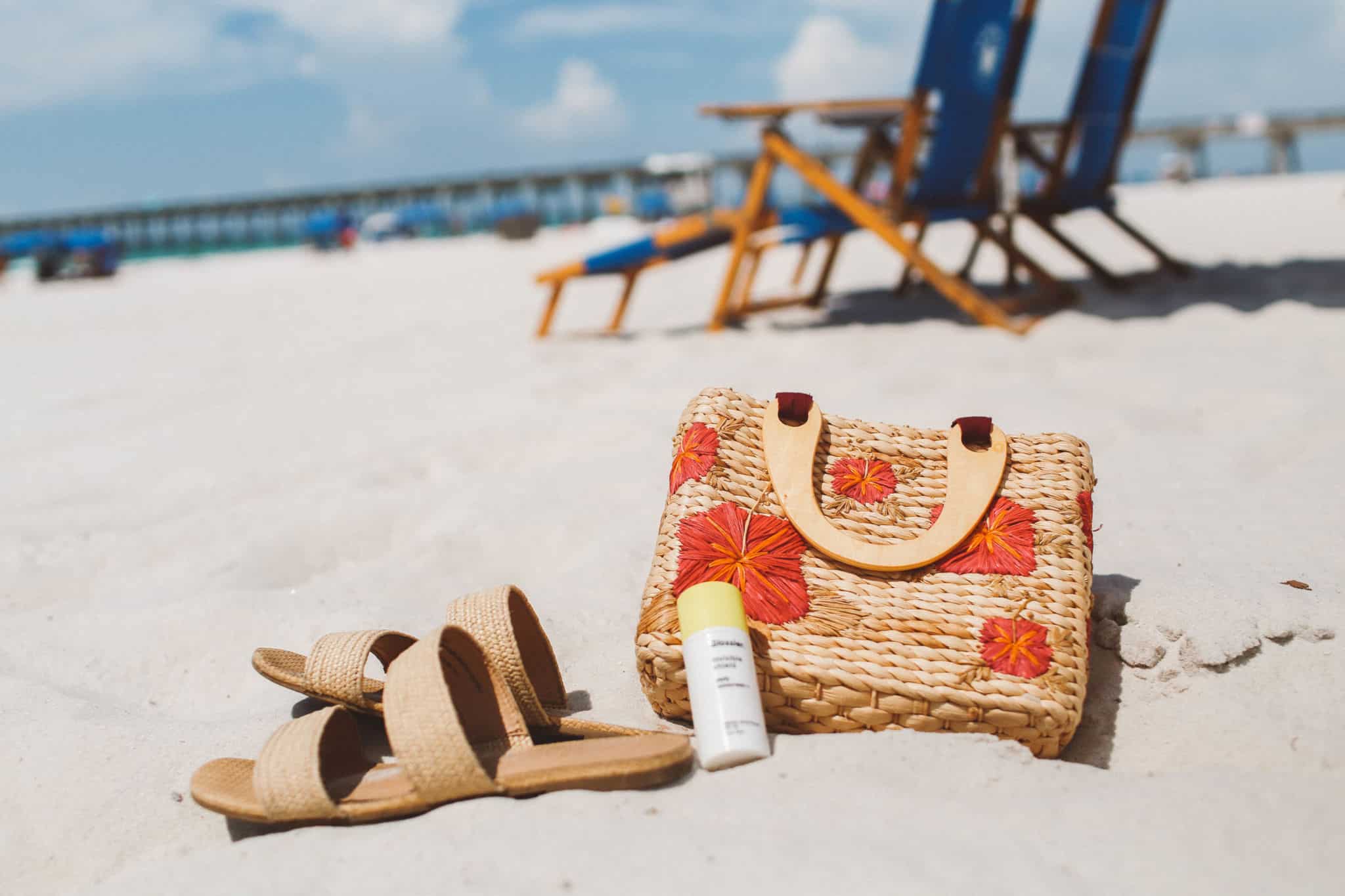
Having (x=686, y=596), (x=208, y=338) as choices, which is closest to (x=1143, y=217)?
(x=208, y=338)

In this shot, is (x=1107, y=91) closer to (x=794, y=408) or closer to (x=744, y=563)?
(x=794, y=408)

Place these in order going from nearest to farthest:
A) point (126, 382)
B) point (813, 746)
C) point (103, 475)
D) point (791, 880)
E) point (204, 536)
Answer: point (791, 880) → point (813, 746) → point (204, 536) → point (103, 475) → point (126, 382)

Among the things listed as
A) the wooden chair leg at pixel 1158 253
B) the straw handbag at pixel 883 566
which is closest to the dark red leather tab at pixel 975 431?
the straw handbag at pixel 883 566

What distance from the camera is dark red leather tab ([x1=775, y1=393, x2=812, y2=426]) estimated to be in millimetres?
1649

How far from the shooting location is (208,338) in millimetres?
6547

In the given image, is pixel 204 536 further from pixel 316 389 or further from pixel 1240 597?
pixel 1240 597

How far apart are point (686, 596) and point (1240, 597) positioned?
94cm

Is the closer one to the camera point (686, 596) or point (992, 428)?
point (686, 596)

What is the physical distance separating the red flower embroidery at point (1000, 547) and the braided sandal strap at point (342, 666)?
2.82 feet

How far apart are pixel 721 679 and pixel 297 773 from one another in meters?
0.54

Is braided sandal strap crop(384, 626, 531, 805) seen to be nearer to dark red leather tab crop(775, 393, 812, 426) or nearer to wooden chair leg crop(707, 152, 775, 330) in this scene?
dark red leather tab crop(775, 393, 812, 426)

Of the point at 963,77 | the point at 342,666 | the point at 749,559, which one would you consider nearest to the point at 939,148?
the point at 963,77

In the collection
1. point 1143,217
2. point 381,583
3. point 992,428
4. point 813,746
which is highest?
point 1143,217

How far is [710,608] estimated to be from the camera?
1.35 m
